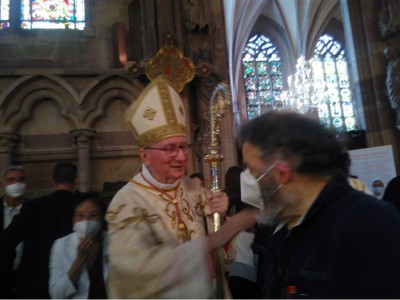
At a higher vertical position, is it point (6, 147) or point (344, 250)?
point (6, 147)

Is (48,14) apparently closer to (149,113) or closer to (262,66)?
(149,113)

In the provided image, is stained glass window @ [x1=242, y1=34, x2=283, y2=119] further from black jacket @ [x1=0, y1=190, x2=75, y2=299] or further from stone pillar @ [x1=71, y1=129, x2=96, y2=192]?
black jacket @ [x1=0, y1=190, x2=75, y2=299]

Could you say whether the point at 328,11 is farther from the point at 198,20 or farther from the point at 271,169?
the point at 271,169

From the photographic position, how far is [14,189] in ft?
11.4

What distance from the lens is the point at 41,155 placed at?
6.27 metres

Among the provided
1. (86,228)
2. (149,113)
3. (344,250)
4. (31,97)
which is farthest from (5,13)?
(344,250)

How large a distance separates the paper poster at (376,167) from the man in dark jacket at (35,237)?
4.37 meters

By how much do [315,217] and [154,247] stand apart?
744mm

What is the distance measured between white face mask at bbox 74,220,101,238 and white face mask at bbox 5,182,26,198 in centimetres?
128

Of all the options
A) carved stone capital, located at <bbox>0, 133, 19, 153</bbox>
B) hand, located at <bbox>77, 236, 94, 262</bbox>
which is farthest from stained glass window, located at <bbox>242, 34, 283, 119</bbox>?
hand, located at <bbox>77, 236, 94, 262</bbox>

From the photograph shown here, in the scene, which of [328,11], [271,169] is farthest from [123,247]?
[328,11]

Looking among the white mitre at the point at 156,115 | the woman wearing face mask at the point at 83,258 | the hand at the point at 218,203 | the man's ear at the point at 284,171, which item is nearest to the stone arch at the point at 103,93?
the woman wearing face mask at the point at 83,258

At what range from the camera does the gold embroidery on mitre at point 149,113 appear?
2119mm

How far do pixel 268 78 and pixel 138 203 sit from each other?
22392 millimetres
